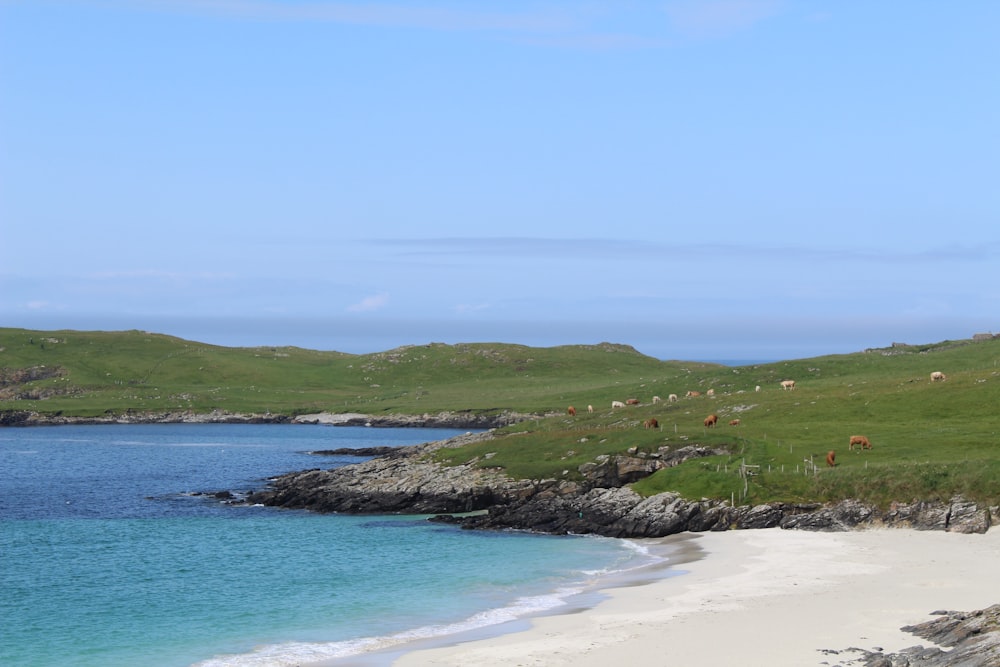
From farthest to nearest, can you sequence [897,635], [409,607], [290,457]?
[290,457]
[409,607]
[897,635]

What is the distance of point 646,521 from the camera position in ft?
218

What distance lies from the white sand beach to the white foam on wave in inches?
92.8

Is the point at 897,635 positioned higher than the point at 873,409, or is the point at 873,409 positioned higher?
the point at 873,409

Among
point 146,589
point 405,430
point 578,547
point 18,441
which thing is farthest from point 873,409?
point 18,441

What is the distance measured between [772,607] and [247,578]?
28.4m

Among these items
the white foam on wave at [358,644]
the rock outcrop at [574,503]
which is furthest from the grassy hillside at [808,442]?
the white foam on wave at [358,644]

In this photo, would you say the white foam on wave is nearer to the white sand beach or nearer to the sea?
the sea

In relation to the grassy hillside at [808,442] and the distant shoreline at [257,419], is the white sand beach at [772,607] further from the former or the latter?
the distant shoreline at [257,419]

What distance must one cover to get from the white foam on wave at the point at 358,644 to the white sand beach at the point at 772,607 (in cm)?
236

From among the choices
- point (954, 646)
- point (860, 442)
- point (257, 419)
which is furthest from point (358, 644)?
point (257, 419)

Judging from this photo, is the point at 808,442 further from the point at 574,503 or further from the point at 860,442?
the point at 574,503

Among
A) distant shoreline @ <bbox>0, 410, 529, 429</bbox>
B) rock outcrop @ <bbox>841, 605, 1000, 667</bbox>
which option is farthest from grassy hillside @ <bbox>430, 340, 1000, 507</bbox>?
distant shoreline @ <bbox>0, 410, 529, 429</bbox>

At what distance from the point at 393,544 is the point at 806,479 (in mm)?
28538

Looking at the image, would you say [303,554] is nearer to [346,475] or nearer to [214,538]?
[214,538]
